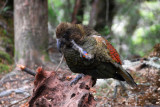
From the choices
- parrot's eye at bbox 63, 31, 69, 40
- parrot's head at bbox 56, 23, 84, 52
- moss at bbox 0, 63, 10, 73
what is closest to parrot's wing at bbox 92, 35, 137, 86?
parrot's head at bbox 56, 23, 84, 52

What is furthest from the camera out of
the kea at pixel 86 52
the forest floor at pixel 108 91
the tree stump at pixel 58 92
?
the forest floor at pixel 108 91

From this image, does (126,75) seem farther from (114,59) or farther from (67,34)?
(67,34)

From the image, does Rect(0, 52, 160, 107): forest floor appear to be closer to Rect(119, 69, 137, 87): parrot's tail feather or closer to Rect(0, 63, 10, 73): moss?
Rect(0, 63, 10, 73): moss

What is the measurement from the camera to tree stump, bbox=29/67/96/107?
1991 mm

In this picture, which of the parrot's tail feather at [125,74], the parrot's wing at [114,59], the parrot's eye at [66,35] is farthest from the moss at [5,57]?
the parrot's tail feather at [125,74]

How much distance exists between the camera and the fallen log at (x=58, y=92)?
1992mm

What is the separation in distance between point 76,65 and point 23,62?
8.53 ft

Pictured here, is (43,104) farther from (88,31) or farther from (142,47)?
(142,47)

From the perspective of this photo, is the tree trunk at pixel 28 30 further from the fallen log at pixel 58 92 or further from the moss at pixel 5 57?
the fallen log at pixel 58 92

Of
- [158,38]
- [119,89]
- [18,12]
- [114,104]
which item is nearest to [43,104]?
[114,104]

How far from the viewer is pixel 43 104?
6.75ft

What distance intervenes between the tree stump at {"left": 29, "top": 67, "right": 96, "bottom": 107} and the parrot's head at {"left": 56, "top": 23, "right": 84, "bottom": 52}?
0.48 metres

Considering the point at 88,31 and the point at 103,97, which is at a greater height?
the point at 88,31

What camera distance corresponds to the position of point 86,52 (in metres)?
2.29
